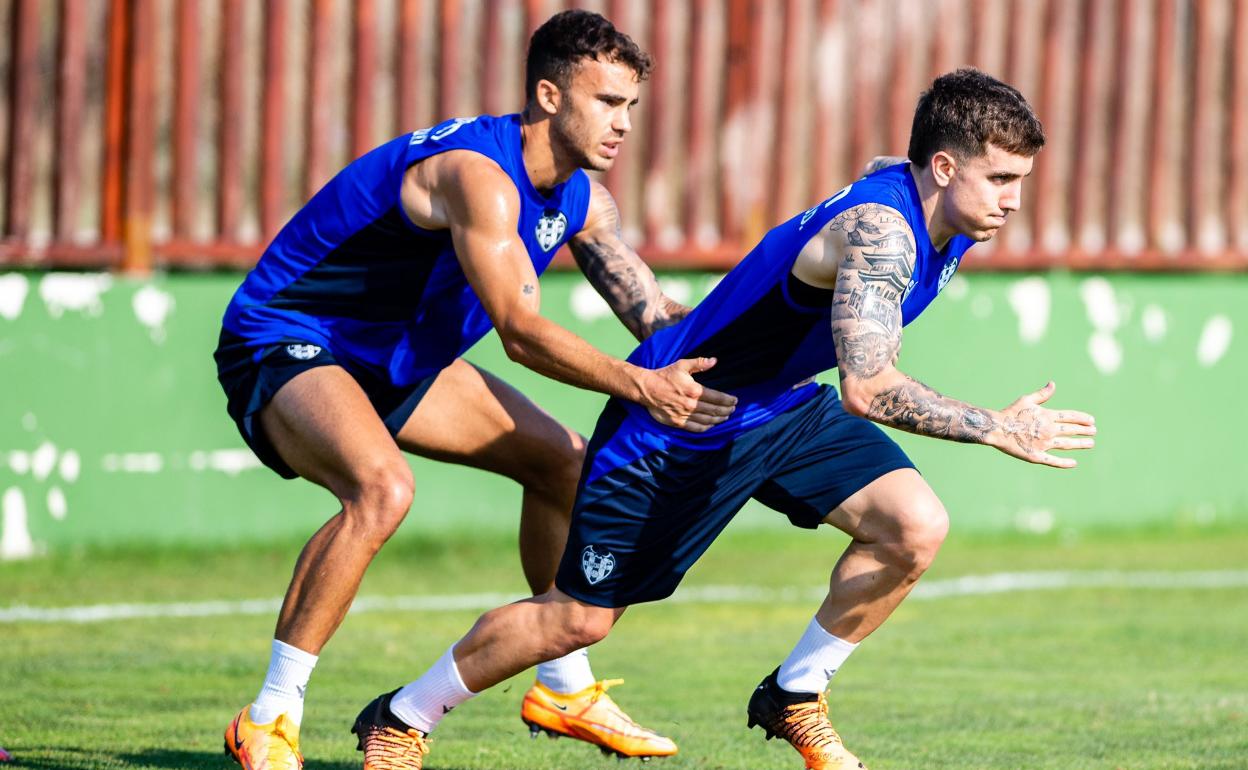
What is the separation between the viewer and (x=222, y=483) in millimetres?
10156

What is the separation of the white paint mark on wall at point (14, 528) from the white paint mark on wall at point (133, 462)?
1.55 ft

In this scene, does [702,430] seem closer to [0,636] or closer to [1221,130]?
[0,636]

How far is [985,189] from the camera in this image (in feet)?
16.0

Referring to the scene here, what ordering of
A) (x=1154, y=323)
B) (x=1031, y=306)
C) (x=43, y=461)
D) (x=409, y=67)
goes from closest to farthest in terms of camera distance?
1. (x=43, y=461)
2. (x=409, y=67)
3. (x=1031, y=306)
4. (x=1154, y=323)

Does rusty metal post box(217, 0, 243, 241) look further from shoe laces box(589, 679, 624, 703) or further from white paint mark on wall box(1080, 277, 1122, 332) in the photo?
shoe laces box(589, 679, 624, 703)

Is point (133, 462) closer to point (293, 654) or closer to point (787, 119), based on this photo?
point (787, 119)

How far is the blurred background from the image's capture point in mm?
10031

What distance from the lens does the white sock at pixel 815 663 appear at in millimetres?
5457

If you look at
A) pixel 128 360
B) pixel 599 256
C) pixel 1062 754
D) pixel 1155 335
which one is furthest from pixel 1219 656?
pixel 128 360

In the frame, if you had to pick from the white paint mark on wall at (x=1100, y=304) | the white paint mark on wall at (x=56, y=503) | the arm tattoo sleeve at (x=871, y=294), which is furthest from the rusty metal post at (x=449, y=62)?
the arm tattoo sleeve at (x=871, y=294)

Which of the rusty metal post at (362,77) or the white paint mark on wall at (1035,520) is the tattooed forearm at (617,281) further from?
the white paint mark on wall at (1035,520)

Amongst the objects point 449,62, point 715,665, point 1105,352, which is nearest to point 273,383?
point 715,665

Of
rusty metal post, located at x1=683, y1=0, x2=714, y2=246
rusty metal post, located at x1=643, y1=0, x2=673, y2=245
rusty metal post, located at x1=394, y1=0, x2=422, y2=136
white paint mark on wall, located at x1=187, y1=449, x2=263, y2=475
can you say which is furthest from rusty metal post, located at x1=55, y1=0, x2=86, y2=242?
rusty metal post, located at x1=683, y1=0, x2=714, y2=246

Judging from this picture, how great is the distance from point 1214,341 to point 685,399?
26.7 ft
